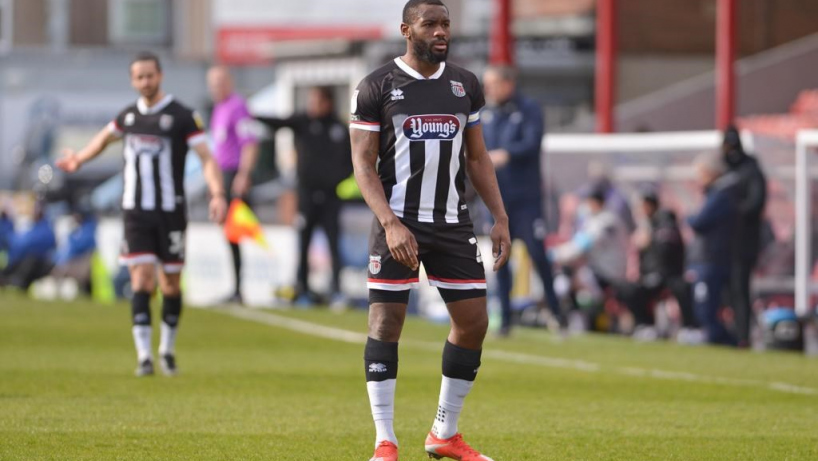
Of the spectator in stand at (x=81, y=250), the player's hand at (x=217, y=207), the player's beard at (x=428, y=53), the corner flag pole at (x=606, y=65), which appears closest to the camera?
the player's beard at (x=428, y=53)

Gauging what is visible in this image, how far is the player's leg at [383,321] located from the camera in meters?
7.21

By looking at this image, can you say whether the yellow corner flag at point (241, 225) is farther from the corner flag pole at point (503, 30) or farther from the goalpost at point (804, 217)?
the goalpost at point (804, 217)

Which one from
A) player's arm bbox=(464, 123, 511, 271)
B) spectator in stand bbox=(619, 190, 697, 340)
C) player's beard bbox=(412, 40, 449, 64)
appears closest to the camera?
player's beard bbox=(412, 40, 449, 64)

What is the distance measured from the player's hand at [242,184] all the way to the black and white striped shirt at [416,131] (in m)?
9.63

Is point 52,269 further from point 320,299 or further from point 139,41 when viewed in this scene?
point 139,41

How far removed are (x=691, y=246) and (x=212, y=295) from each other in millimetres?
7878

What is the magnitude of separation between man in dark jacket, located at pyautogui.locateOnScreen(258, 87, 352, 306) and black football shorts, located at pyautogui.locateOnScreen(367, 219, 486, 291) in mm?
10428

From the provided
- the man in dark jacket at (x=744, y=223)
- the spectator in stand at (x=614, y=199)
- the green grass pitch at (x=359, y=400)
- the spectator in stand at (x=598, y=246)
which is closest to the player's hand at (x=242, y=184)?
the green grass pitch at (x=359, y=400)

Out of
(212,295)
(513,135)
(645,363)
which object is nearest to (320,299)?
(212,295)

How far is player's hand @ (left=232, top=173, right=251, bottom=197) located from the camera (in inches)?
663

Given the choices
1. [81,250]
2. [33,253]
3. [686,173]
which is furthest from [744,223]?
[33,253]

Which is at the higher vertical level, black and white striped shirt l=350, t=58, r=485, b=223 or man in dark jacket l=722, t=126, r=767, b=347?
black and white striped shirt l=350, t=58, r=485, b=223

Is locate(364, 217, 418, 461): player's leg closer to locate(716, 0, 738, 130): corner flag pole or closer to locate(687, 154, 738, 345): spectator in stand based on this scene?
locate(687, 154, 738, 345): spectator in stand

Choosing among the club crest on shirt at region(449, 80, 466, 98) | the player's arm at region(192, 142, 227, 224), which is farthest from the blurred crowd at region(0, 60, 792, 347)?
the club crest on shirt at region(449, 80, 466, 98)
